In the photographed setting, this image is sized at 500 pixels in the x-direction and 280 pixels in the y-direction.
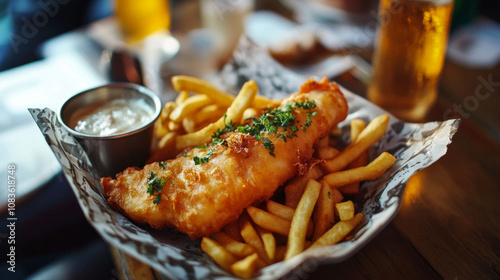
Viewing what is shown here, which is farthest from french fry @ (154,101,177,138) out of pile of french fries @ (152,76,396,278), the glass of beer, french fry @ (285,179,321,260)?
the glass of beer

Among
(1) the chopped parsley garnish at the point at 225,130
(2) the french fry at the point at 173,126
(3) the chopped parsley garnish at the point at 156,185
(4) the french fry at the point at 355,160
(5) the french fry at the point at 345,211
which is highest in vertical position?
(1) the chopped parsley garnish at the point at 225,130

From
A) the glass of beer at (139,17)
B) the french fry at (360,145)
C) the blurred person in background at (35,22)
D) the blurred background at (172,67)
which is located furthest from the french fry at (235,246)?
the blurred person in background at (35,22)

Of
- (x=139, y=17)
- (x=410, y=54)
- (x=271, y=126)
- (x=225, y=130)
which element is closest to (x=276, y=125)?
(x=271, y=126)

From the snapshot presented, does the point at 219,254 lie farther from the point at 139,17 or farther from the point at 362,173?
the point at 139,17

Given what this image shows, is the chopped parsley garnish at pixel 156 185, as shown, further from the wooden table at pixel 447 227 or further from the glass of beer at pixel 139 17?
the glass of beer at pixel 139 17

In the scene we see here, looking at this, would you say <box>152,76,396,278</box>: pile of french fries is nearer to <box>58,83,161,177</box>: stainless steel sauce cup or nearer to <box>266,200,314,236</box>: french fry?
<box>266,200,314,236</box>: french fry

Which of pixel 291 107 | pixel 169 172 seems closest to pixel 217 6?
pixel 291 107

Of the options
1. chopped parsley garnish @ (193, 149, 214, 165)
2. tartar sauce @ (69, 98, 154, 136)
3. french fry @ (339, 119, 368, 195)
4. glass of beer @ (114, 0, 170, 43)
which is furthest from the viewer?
glass of beer @ (114, 0, 170, 43)
